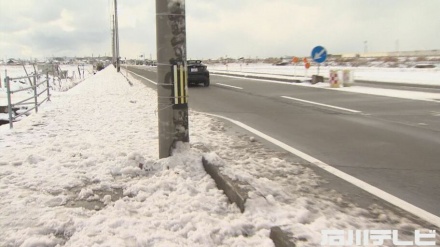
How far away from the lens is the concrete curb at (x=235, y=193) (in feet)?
10.0

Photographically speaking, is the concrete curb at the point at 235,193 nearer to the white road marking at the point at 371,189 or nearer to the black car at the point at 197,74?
the white road marking at the point at 371,189

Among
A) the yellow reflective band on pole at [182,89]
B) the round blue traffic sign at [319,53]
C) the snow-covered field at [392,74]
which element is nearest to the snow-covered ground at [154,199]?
the yellow reflective band on pole at [182,89]

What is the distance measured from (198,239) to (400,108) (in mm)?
10466

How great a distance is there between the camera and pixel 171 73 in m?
5.25

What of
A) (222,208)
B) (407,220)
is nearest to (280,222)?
(222,208)

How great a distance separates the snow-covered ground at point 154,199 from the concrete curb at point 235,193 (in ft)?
0.22

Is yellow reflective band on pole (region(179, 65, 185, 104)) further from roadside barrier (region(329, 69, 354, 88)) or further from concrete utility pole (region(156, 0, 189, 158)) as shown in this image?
roadside barrier (region(329, 69, 354, 88))

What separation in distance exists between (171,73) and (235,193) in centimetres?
201

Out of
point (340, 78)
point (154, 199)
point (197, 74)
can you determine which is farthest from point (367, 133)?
point (197, 74)

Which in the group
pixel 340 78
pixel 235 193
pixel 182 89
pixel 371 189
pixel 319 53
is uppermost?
pixel 319 53

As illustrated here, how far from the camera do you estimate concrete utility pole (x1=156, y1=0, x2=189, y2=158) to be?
16.8ft

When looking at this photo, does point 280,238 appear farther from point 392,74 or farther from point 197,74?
point 392,74

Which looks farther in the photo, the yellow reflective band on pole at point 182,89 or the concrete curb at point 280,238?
the yellow reflective band on pole at point 182,89

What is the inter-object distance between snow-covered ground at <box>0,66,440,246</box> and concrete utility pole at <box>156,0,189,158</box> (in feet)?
0.94
